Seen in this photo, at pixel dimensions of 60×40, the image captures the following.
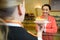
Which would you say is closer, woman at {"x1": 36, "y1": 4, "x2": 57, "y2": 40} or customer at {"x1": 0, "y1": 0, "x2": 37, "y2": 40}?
customer at {"x1": 0, "y1": 0, "x2": 37, "y2": 40}

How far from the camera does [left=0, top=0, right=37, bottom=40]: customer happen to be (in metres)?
0.31

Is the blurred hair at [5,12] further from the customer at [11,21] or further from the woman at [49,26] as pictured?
the woman at [49,26]

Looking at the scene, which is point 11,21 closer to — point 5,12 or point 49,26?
point 5,12

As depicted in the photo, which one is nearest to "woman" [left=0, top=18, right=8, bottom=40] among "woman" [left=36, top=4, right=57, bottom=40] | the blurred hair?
Result: the blurred hair

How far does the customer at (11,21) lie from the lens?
0.31 m

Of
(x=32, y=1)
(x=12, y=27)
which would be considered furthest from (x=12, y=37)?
(x=32, y=1)

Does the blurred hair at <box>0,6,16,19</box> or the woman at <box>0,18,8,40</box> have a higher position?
the blurred hair at <box>0,6,16,19</box>

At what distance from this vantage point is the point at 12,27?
1.19 feet

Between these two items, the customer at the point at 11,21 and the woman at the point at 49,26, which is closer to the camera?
the customer at the point at 11,21

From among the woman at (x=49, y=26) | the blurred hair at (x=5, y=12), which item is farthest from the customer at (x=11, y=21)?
the woman at (x=49, y=26)

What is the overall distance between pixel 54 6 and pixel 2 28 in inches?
77.7

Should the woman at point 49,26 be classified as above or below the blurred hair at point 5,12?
below

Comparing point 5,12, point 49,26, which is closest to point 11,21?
point 5,12

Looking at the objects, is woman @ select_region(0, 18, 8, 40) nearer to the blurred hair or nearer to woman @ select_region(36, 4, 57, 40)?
the blurred hair
